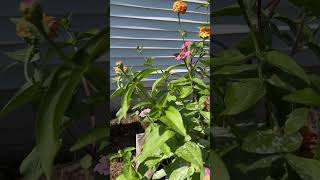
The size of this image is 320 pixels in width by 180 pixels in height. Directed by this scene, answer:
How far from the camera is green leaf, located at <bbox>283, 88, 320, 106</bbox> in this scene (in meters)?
0.78

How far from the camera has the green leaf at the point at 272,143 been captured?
0.79 meters

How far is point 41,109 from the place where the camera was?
0.69 m

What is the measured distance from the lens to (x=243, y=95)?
30.9 inches

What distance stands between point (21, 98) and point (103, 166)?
0.84ft

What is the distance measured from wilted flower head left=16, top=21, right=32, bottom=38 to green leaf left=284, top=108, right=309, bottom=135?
443 millimetres

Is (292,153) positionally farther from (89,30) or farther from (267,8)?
(89,30)

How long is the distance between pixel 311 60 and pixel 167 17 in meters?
3.13

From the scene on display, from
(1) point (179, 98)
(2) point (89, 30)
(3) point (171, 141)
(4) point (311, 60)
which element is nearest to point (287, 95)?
(4) point (311, 60)

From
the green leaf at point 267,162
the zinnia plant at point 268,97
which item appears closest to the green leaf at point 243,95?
the zinnia plant at point 268,97

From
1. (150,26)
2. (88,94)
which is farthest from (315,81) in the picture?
(150,26)

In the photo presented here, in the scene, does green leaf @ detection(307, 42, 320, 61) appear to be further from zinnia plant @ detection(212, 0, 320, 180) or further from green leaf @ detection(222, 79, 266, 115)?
green leaf @ detection(222, 79, 266, 115)

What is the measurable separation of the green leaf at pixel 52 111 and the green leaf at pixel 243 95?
0.82 ft

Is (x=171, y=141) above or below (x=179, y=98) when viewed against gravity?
below

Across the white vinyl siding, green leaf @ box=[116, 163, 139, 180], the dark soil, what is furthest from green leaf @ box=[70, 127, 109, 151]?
the white vinyl siding
